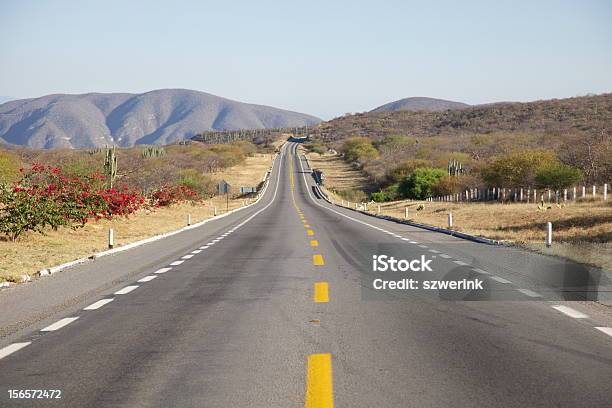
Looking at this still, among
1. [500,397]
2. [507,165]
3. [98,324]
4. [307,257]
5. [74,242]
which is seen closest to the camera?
[500,397]

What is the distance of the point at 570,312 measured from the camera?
9.92 meters

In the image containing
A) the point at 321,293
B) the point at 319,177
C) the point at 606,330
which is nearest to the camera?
the point at 606,330

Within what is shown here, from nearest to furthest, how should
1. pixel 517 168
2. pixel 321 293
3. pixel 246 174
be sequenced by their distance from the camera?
pixel 321 293, pixel 517 168, pixel 246 174

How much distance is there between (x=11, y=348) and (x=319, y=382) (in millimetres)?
3607

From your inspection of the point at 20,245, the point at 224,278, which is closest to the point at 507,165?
the point at 20,245

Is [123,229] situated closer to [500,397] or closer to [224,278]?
[224,278]

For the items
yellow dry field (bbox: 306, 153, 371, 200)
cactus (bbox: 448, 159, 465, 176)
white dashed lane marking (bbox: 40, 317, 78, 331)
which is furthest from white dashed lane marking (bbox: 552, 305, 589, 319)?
yellow dry field (bbox: 306, 153, 371, 200)

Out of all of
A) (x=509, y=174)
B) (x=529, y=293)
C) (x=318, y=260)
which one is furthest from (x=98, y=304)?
(x=509, y=174)

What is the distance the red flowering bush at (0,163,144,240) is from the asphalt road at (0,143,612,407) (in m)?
8.67

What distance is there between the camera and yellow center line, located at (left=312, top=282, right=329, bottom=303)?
11240 millimetres

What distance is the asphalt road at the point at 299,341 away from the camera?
609 centimetres

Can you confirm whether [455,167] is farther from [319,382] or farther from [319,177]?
[319,382]

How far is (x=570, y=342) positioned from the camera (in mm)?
7996

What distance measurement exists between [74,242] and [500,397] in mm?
20669
